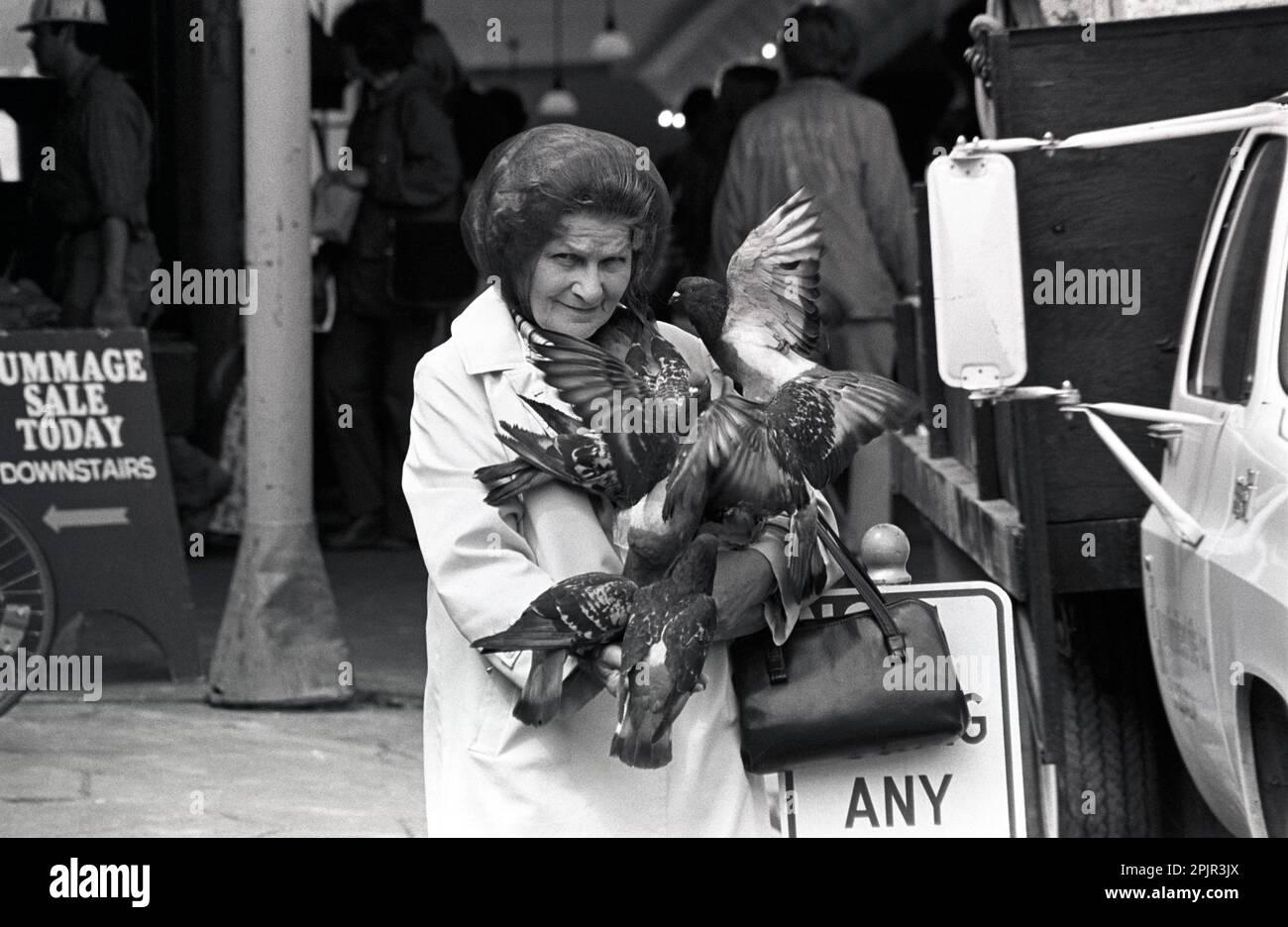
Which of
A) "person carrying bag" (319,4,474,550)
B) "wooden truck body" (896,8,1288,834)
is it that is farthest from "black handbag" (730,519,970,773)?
"person carrying bag" (319,4,474,550)

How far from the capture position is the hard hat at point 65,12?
8953 mm

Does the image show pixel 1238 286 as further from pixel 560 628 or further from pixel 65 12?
pixel 65 12

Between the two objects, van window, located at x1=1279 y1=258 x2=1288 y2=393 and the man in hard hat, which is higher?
the man in hard hat

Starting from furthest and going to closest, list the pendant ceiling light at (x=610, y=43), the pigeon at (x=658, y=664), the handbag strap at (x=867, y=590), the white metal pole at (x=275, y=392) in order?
1. the pendant ceiling light at (x=610, y=43)
2. the white metal pole at (x=275, y=392)
3. the handbag strap at (x=867, y=590)
4. the pigeon at (x=658, y=664)

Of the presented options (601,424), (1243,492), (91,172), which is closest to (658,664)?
(601,424)

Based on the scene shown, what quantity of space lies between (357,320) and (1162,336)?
6310 mm

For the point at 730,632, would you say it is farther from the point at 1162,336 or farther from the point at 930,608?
the point at 1162,336

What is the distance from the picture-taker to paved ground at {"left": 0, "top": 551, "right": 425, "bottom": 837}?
6.05m

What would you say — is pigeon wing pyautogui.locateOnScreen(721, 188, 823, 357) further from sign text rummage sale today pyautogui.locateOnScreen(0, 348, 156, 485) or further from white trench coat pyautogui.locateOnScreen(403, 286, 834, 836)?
sign text rummage sale today pyautogui.locateOnScreen(0, 348, 156, 485)

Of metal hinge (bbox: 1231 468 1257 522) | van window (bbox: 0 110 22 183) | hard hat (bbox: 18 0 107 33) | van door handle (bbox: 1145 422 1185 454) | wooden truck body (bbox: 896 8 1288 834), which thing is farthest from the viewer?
van window (bbox: 0 110 22 183)

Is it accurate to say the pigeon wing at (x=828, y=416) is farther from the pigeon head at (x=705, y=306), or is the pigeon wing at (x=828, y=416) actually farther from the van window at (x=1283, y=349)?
the van window at (x=1283, y=349)

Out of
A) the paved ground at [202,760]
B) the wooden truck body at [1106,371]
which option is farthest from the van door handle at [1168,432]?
the paved ground at [202,760]

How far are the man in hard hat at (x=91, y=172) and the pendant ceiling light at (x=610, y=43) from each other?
1737 cm

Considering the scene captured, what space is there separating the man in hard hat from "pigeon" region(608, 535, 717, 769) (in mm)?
6598
